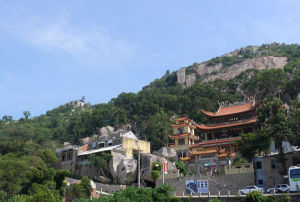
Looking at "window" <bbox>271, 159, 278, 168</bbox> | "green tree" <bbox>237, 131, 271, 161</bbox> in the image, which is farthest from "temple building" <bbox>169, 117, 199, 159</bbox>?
"window" <bbox>271, 159, 278, 168</bbox>

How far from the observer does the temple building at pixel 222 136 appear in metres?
52.9

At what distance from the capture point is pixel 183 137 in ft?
219

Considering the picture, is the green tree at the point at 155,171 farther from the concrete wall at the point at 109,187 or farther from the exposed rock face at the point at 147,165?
the concrete wall at the point at 109,187

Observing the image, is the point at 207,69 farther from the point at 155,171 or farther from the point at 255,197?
the point at 255,197

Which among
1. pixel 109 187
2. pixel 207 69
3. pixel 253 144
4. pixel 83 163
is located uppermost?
pixel 207 69

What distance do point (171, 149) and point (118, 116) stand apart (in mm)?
30485

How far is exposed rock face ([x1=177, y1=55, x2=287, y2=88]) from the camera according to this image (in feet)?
398

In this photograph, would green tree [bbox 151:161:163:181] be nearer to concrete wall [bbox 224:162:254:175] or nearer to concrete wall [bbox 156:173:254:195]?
concrete wall [bbox 156:173:254:195]

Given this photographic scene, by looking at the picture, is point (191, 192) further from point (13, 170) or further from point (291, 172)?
point (13, 170)

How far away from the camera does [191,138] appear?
2660 inches

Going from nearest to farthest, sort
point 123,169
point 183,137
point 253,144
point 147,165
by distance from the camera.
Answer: point 253,144 < point 147,165 < point 123,169 < point 183,137

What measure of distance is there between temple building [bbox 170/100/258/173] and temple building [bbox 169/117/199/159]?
2.82 ft

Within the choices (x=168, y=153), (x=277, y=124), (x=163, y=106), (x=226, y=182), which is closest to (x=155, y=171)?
(x=168, y=153)

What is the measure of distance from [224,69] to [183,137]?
84393 millimetres
